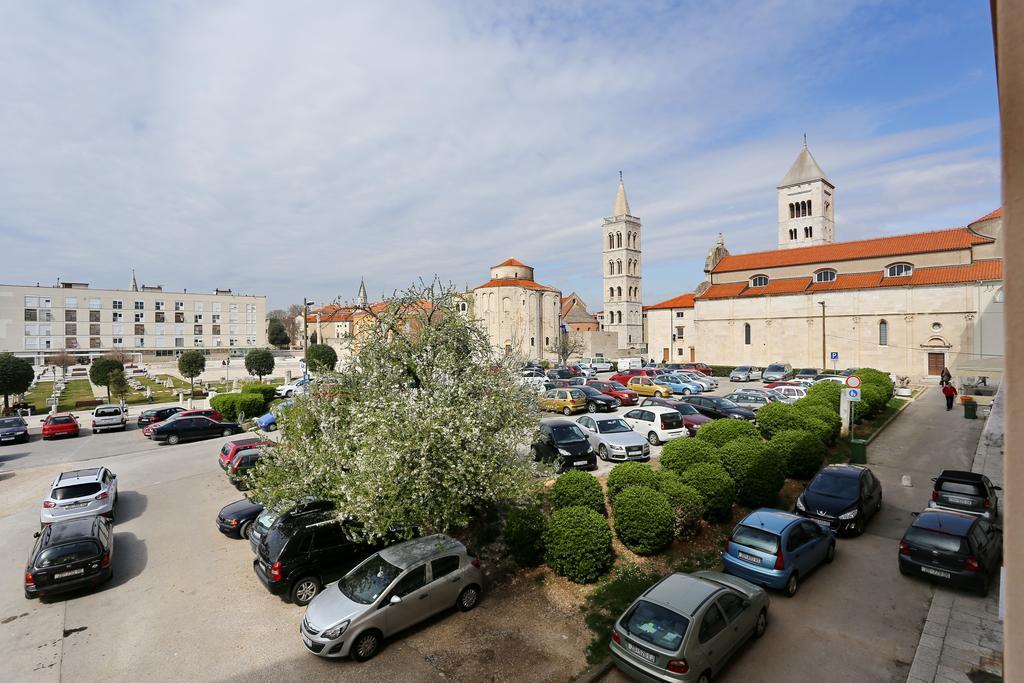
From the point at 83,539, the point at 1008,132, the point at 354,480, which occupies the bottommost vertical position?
the point at 83,539

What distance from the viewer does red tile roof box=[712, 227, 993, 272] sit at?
47031mm

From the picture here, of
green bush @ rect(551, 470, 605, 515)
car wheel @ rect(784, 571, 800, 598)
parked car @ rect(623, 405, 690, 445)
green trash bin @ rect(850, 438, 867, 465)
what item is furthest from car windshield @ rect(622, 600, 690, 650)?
green trash bin @ rect(850, 438, 867, 465)

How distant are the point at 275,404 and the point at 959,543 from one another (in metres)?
15.1

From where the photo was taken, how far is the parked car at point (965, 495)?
12.9m

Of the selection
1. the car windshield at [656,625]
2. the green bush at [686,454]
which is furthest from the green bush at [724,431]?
the car windshield at [656,625]

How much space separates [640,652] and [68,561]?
12000mm

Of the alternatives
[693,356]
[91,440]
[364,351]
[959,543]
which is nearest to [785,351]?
[693,356]

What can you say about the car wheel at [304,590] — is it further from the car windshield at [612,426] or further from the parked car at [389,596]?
the car windshield at [612,426]

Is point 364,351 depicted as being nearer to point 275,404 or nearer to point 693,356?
point 275,404

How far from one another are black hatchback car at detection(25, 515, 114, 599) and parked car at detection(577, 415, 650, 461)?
1406 cm

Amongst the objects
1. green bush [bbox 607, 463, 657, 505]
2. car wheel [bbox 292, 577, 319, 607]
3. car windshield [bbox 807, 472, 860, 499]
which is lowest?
car wheel [bbox 292, 577, 319, 607]

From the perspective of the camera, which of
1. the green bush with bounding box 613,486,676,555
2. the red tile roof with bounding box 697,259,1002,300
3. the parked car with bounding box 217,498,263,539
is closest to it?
the green bush with bounding box 613,486,676,555

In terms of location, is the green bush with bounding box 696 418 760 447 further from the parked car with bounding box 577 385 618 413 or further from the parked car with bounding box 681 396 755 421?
the parked car with bounding box 577 385 618 413

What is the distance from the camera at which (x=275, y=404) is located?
13.3 meters
